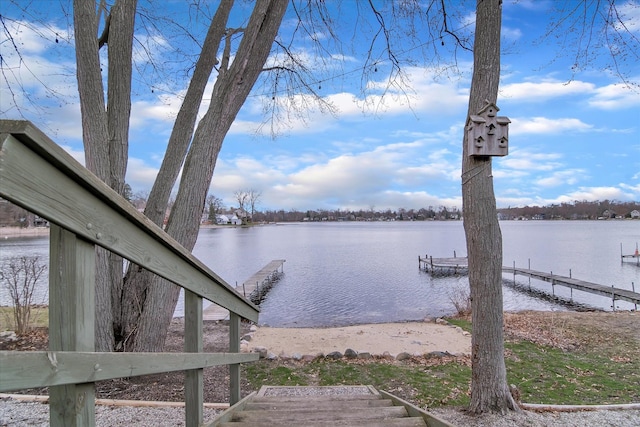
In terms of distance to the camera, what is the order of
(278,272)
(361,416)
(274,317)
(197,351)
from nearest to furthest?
(197,351)
(361,416)
(274,317)
(278,272)

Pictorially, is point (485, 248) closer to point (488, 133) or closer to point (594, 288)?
point (488, 133)

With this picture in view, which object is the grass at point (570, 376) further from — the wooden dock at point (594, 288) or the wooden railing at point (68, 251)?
the wooden dock at point (594, 288)

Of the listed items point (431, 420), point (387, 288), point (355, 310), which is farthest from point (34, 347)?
point (387, 288)

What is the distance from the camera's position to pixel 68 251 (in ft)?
3.67

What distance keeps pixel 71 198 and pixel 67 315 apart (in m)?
0.32

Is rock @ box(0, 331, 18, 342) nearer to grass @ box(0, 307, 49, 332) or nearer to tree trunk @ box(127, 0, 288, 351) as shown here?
grass @ box(0, 307, 49, 332)

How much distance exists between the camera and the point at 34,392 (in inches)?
189

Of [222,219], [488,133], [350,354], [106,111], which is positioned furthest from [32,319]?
[222,219]

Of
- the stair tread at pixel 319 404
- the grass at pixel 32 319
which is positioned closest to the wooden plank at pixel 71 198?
the stair tread at pixel 319 404

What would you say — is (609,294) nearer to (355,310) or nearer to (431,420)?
(355,310)

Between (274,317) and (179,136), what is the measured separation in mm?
11168

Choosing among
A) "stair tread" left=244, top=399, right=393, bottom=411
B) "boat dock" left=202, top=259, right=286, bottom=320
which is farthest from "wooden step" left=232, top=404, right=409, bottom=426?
"boat dock" left=202, top=259, right=286, bottom=320

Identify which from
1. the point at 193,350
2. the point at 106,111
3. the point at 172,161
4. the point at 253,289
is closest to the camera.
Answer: the point at 193,350

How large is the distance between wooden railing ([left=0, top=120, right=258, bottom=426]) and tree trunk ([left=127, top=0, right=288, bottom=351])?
3.65 meters
